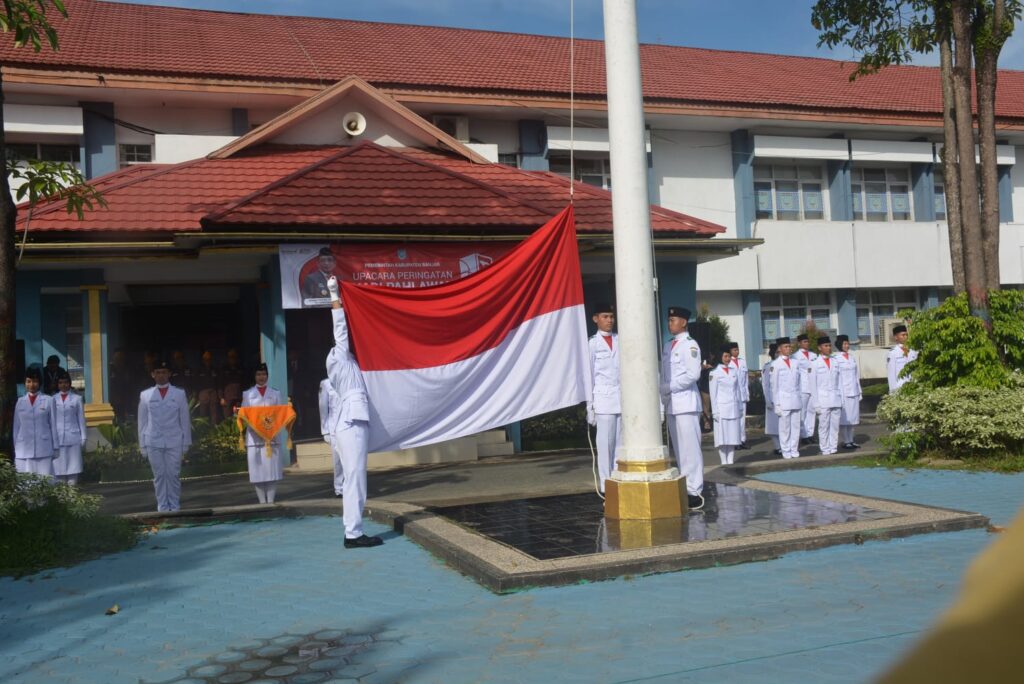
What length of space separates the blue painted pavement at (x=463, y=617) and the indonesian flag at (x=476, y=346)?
1436 millimetres

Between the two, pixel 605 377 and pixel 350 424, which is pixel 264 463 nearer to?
pixel 350 424

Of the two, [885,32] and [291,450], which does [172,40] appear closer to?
[291,450]

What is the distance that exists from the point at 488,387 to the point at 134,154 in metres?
13.7

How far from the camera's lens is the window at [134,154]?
19766 millimetres

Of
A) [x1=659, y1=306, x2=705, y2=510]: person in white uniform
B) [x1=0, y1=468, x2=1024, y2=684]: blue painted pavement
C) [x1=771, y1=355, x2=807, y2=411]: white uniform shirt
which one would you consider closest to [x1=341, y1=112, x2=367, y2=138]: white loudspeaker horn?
[x1=771, y1=355, x2=807, y2=411]: white uniform shirt

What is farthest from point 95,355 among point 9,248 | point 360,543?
point 360,543

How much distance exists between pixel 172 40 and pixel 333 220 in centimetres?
1057

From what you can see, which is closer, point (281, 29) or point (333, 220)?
point (333, 220)

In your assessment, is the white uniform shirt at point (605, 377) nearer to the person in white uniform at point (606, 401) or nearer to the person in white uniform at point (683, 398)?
the person in white uniform at point (606, 401)

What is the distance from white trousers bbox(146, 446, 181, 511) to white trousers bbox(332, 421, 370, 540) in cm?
377

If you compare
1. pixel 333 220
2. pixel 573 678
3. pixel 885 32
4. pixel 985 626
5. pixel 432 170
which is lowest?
pixel 573 678

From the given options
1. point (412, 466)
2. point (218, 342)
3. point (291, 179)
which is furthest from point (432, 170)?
point (218, 342)

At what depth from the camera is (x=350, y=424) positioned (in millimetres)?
8367

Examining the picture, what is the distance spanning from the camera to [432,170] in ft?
54.7
